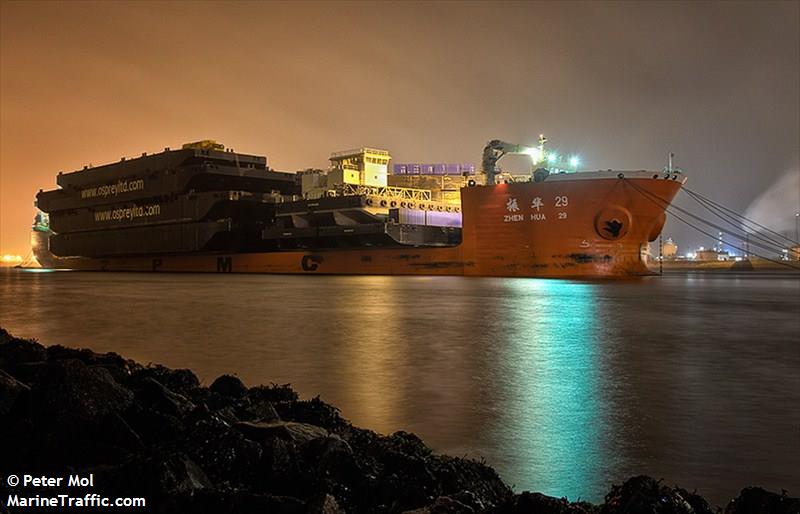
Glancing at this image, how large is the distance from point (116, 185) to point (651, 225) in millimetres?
46703

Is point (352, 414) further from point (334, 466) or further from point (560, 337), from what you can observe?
point (560, 337)

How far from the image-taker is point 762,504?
2.42 metres

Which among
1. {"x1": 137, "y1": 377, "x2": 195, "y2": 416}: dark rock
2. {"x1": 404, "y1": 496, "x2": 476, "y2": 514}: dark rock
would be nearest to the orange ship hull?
{"x1": 137, "y1": 377, "x2": 195, "y2": 416}: dark rock

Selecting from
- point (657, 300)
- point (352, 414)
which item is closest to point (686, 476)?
point (352, 414)

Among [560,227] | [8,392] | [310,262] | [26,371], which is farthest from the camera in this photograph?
[310,262]

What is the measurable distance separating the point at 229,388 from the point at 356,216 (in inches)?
1380

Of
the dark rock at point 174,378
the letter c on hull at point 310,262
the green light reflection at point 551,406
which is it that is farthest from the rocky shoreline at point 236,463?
the letter c on hull at point 310,262

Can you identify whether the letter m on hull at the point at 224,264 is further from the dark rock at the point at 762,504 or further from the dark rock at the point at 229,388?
the dark rock at the point at 762,504

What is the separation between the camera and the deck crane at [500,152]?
35.6 m

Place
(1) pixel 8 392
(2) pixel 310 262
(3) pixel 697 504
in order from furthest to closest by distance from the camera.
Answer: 1. (2) pixel 310 262
2. (1) pixel 8 392
3. (3) pixel 697 504

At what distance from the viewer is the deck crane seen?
117 ft

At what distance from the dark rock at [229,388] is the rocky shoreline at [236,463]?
713 millimetres

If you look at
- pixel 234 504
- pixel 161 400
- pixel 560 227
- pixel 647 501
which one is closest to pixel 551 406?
pixel 647 501

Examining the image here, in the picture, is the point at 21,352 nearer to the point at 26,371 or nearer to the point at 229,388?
the point at 26,371
